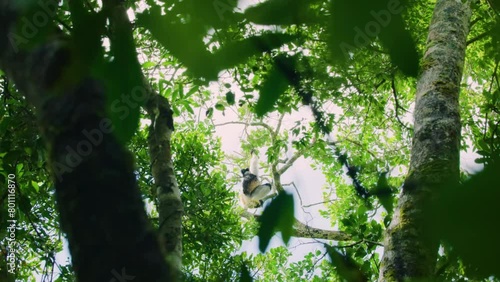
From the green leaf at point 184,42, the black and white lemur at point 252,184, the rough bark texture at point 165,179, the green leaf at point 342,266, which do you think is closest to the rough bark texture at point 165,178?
the rough bark texture at point 165,179

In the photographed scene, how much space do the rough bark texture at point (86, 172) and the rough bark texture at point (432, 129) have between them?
119 cm

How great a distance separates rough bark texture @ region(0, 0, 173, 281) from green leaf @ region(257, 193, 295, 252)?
233 millimetres

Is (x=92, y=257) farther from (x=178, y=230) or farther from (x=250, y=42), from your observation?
(x=178, y=230)

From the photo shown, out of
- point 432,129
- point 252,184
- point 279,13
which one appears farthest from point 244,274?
point 252,184

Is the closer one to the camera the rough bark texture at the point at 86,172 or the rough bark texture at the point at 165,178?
the rough bark texture at the point at 86,172

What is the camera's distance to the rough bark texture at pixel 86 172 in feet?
2.03

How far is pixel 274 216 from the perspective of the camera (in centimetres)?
84

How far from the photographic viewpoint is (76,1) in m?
0.77

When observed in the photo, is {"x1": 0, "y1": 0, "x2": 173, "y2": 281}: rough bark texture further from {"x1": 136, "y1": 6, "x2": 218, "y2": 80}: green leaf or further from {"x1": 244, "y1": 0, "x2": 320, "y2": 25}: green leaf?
{"x1": 244, "y1": 0, "x2": 320, "y2": 25}: green leaf

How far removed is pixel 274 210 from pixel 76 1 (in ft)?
1.43

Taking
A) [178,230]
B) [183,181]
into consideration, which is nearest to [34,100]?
[178,230]

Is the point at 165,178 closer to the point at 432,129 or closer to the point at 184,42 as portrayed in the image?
the point at 432,129

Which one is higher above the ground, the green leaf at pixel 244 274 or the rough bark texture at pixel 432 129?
the rough bark texture at pixel 432 129

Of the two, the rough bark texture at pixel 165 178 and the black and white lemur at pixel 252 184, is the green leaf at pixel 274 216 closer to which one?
the rough bark texture at pixel 165 178
